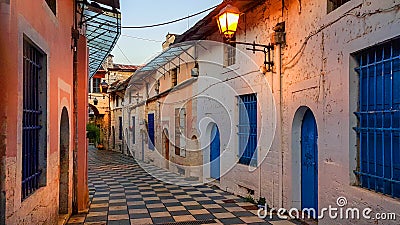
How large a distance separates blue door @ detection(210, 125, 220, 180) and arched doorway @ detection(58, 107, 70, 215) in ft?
17.9

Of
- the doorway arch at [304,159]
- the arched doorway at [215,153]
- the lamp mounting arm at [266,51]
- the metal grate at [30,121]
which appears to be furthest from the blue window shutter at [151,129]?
the metal grate at [30,121]

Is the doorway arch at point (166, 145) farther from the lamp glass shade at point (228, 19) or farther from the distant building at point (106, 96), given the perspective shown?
the distant building at point (106, 96)

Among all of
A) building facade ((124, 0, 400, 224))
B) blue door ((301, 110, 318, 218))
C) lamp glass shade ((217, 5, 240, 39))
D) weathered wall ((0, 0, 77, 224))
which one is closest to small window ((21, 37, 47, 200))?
weathered wall ((0, 0, 77, 224))

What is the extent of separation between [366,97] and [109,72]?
2668 centimetres

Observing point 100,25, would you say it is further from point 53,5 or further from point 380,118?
point 380,118

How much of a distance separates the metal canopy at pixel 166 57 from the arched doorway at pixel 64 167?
630 centimetres

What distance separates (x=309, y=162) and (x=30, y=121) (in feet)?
Answer: 16.2

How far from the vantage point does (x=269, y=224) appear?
711 centimetres

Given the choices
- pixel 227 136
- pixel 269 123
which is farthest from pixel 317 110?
pixel 227 136

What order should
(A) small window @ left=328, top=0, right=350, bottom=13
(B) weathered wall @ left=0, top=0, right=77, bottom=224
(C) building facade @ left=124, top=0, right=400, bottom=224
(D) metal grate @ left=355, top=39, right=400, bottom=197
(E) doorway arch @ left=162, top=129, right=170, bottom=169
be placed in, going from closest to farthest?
(B) weathered wall @ left=0, top=0, right=77, bottom=224 < (D) metal grate @ left=355, top=39, right=400, bottom=197 < (C) building facade @ left=124, top=0, right=400, bottom=224 < (A) small window @ left=328, top=0, right=350, bottom=13 < (E) doorway arch @ left=162, top=129, right=170, bottom=169

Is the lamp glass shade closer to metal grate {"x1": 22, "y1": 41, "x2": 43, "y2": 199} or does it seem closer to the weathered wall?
the weathered wall

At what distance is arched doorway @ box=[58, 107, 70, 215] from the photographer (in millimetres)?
7504

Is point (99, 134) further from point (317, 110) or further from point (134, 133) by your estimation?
point (317, 110)

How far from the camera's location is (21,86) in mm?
4246
